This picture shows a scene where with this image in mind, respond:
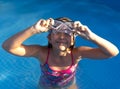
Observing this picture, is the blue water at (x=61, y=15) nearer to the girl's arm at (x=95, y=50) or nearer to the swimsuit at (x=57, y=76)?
the swimsuit at (x=57, y=76)

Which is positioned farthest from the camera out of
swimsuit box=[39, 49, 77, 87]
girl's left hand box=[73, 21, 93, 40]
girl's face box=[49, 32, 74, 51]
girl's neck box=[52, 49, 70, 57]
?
swimsuit box=[39, 49, 77, 87]

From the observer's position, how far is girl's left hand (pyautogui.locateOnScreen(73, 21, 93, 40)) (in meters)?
1.75

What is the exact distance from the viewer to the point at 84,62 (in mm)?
3012

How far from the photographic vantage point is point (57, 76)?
2170 millimetres

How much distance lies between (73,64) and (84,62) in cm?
87

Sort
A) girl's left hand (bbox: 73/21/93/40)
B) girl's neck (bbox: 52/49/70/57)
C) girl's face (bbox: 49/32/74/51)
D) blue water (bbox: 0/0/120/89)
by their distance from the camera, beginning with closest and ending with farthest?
girl's left hand (bbox: 73/21/93/40)
girl's face (bbox: 49/32/74/51)
girl's neck (bbox: 52/49/70/57)
blue water (bbox: 0/0/120/89)

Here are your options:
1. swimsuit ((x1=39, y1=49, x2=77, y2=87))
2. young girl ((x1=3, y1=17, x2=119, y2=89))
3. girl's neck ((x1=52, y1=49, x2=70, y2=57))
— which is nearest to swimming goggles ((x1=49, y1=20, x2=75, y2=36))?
young girl ((x1=3, y1=17, x2=119, y2=89))

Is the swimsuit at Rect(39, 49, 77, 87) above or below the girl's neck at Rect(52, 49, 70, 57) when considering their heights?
below

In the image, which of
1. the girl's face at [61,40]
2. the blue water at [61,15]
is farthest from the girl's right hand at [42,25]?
the blue water at [61,15]

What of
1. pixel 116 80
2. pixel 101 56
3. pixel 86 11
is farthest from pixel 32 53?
pixel 86 11

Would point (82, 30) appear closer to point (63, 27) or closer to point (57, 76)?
point (63, 27)

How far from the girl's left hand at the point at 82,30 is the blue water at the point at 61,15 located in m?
1.04

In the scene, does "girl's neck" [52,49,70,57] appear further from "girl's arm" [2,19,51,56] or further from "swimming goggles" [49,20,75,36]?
"swimming goggles" [49,20,75,36]

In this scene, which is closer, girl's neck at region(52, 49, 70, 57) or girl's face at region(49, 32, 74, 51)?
girl's face at region(49, 32, 74, 51)
